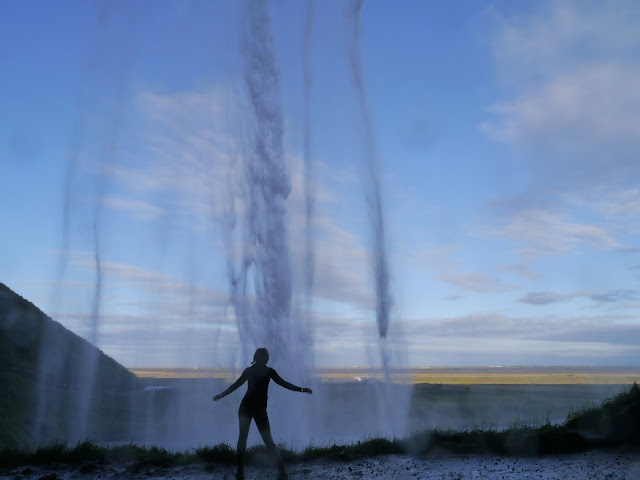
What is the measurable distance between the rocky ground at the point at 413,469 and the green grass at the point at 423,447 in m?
0.37

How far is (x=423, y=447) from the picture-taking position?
500 inches

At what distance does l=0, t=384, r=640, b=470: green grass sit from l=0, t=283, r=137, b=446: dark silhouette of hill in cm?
2250

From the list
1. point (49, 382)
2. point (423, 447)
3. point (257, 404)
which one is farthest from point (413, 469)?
point (49, 382)

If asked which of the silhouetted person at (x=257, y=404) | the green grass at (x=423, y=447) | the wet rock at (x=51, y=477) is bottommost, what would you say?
Result: the wet rock at (x=51, y=477)

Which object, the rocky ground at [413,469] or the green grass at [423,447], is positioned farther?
the green grass at [423,447]

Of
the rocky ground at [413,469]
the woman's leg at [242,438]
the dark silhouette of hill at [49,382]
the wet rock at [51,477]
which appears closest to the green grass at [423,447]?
the rocky ground at [413,469]

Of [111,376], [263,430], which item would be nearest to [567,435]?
[263,430]

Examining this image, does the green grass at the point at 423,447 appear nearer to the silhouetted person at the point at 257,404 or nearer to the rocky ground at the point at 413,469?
the rocky ground at the point at 413,469

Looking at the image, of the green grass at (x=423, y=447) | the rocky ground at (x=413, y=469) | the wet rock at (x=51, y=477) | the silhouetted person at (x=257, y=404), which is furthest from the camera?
the green grass at (x=423, y=447)

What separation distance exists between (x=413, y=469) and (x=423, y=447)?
1763 mm

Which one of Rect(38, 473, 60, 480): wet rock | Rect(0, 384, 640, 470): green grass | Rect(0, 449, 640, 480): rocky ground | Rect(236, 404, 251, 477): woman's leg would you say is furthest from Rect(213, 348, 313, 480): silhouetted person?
Rect(38, 473, 60, 480): wet rock

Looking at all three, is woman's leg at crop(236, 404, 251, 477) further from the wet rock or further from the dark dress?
the wet rock

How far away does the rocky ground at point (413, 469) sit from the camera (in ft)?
34.0

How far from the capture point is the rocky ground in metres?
10.4
